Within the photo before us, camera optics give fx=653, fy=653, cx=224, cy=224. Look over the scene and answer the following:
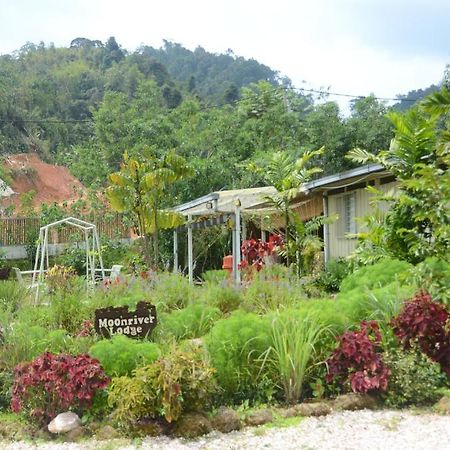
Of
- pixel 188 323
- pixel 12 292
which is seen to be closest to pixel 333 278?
pixel 12 292

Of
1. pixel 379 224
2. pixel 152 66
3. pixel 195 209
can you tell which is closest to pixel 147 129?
pixel 195 209

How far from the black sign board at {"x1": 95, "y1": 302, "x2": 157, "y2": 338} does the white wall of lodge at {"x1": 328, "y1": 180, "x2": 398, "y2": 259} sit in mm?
8621

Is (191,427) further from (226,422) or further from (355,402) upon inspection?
(355,402)

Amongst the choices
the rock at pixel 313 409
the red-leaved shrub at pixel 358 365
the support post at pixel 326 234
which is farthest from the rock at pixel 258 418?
the support post at pixel 326 234

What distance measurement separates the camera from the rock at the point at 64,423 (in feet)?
15.2

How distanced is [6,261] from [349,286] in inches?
646

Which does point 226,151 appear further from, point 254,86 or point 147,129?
point 254,86

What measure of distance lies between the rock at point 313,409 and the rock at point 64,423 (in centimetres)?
164

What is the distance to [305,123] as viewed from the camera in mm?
27031

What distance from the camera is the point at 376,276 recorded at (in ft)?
23.4

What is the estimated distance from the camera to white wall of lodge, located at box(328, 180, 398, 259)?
13.9m

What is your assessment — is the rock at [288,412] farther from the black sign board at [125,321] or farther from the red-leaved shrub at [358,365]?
the black sign board at [125,321]

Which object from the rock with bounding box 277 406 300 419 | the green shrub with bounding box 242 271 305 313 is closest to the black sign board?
the rock with bounding box 277 406 300 419

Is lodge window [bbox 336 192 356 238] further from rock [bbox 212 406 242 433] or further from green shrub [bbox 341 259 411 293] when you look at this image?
rock [bbox 212 406 242 433]
